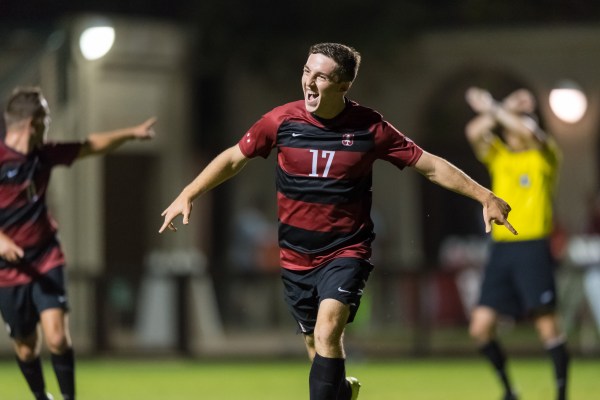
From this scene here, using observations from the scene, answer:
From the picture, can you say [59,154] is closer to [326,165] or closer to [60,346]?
[60,346]

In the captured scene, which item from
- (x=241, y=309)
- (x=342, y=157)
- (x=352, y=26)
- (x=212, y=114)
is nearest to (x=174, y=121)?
(x=212, y=114)

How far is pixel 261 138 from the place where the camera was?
8.33 meters

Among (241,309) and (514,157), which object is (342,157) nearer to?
(514,157)

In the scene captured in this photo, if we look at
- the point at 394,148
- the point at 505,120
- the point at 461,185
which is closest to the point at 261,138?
the point at 394,148

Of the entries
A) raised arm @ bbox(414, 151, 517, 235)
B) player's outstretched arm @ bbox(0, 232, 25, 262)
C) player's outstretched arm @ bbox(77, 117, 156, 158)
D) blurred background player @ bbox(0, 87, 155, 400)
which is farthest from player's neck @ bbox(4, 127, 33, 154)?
raised arm @ bbox(414, 151, 517, 235)

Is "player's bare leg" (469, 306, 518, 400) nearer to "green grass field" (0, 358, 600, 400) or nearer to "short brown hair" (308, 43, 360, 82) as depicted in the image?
"green grass field" (0, 358, 600, 400)

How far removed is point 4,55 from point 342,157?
42.0 ft

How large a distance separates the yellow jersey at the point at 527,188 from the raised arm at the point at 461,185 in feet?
10.4

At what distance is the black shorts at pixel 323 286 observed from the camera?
8.23 meters

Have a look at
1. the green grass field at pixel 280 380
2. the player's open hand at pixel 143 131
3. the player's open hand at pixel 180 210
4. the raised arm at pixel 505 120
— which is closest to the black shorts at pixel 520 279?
the raised arm at pixel 505 120

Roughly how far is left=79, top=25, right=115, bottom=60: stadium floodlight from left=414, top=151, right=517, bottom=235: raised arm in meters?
11.2

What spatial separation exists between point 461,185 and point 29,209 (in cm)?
301

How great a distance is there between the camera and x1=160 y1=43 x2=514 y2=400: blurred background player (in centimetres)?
812

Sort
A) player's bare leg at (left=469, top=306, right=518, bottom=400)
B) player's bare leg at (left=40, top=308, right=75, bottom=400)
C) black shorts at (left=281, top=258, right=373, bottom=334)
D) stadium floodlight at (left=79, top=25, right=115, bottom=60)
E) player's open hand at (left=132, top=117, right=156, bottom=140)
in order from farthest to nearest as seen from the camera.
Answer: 1. stadium floodlight at (left=79, top=25, right=115, bottom=60)
2. player's bare leg at (left=469, top=306, right=518, bottom=400)
3. player's open hand at (left=132, top=117, right=156, bottom=140)
4. player's bare leg at (left=40, top=308, right=75, bottom=400)
5. black shorts at (left=281, top=258, right=373, bottom=334)
